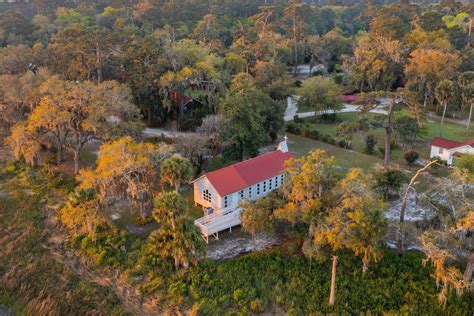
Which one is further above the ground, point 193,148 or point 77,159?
point 193,148

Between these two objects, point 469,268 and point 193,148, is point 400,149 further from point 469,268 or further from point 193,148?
point 469,268

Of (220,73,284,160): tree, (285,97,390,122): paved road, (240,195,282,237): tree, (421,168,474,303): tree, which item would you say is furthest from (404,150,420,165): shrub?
(240,195,282,237): tree

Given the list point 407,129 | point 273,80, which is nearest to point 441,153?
point 407,129

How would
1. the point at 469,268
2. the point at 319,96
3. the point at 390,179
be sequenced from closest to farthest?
the point at 469,268
the point at 390,179
the point at 319,96

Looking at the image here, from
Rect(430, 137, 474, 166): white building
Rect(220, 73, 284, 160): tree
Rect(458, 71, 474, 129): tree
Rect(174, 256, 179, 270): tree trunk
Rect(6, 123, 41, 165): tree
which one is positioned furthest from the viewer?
Rect(458, 71, 474, 129): tree

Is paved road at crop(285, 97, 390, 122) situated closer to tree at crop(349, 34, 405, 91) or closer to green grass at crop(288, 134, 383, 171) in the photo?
tree at crop(349, 34, 405, 91)

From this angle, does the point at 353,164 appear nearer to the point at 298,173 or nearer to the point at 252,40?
the point at 298,173
